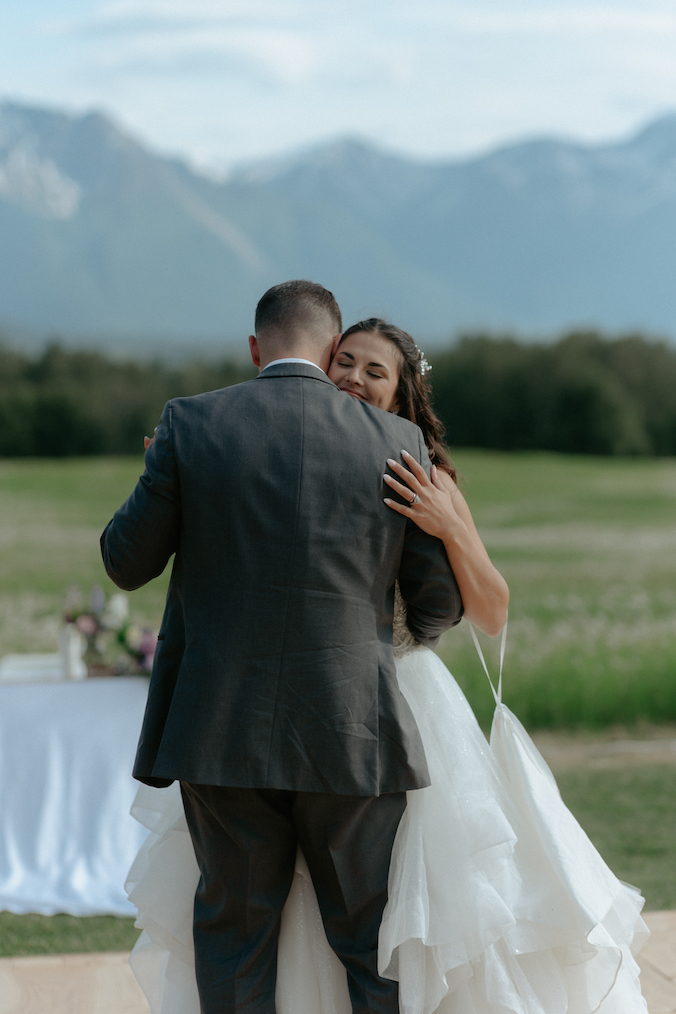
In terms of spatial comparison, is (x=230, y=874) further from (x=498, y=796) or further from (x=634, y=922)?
(x=634, y=922)

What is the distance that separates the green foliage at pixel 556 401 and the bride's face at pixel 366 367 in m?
6.87

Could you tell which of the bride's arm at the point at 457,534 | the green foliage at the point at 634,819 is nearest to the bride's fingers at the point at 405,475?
the bride's arm at the point at 457,534

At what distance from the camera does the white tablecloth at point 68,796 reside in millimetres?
3666

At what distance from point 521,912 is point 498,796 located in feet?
0.82

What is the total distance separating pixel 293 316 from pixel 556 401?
751 cm

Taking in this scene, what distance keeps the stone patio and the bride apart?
690 mm

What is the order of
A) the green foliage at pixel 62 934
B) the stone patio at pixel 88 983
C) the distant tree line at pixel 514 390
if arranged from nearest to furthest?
the stone patio at pixel 88 983 → the green foliage at pixel 62 934 → the distant tree line at pixel 514 390

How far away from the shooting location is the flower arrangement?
14.4 ft

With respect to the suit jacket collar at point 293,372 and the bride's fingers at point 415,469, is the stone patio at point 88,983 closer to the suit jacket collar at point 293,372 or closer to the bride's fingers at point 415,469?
the bride's fingers at point 415,469

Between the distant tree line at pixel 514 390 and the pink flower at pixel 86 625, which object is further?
the distant tree line at pixel 514 390

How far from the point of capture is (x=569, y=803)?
531 cm

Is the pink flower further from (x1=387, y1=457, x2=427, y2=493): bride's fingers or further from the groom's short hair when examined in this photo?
(x1=387, y1=457, x2=427, y2=493): bride's fingers

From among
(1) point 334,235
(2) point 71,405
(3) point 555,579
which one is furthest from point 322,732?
(1) point 334,235

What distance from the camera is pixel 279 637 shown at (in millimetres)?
1759
